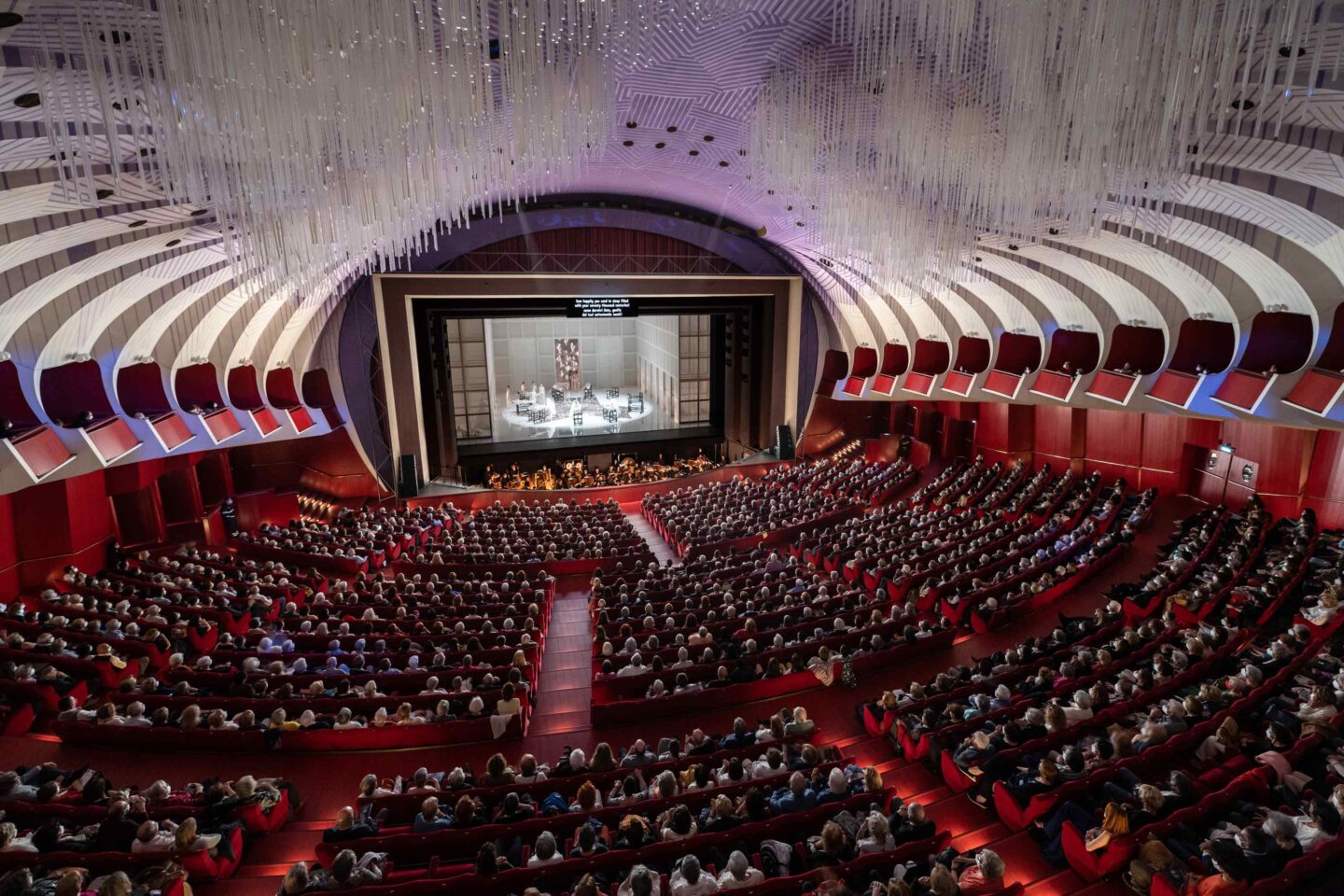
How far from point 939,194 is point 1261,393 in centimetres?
721

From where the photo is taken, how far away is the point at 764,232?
70.5 feet

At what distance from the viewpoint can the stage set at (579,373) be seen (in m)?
22.0

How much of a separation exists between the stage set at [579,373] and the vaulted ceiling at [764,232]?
9.53 feet

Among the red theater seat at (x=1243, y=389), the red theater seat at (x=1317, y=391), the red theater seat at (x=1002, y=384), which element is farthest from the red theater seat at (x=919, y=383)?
the red theater seat at (x=1317, y=391)

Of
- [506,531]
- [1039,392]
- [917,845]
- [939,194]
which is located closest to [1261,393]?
[1039,392]

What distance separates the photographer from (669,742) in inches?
275

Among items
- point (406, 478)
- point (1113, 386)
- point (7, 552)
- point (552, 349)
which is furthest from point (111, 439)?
point (1113, 386)

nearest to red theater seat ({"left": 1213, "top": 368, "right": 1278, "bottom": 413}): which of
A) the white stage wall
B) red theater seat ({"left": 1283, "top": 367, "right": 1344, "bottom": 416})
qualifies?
red theater seat ({"left": 1283, "top": 367, "right": 1344, "bottom": 416})

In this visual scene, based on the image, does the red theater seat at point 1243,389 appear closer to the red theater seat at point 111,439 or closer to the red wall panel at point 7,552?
the red theater seat at point 111,439

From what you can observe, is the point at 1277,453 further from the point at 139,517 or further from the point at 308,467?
the point at 139,517

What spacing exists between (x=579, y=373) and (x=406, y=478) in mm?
12266

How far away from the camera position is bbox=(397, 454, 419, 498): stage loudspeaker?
72.1ft

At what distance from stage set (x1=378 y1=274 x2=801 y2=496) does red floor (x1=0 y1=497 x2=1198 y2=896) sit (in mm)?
14394

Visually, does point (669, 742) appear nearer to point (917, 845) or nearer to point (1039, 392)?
point (917, 845)
